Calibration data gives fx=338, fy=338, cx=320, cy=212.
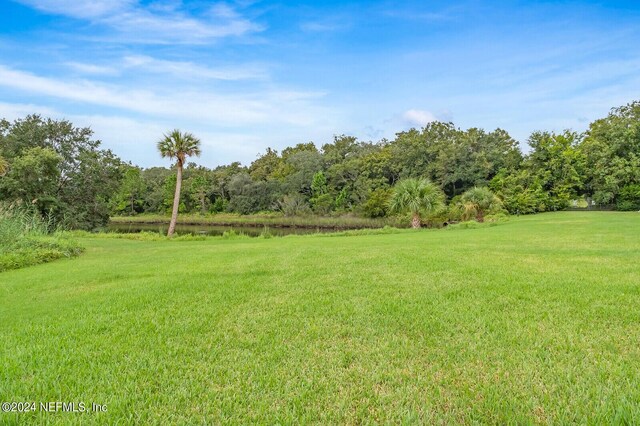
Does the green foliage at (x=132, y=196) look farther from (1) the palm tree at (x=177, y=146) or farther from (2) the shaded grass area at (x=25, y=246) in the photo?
(2) the shaded grass area at (x=25, y=246)

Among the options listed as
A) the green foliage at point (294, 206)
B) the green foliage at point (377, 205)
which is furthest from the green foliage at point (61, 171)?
the green foliage at point (377, 205)

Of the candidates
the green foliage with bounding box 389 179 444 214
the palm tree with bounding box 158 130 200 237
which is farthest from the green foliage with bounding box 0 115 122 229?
the green foliage with bounding box 389 179 444 214

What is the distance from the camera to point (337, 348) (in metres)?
2.98

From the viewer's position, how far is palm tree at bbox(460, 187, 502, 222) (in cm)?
2594

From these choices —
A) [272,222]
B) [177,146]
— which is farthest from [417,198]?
[272,222]

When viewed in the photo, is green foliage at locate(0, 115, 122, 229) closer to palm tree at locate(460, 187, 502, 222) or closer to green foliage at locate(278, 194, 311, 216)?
green foliage at locate(278, 194, 311, 216)

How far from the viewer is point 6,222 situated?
10.9m

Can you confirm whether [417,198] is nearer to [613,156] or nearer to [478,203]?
[478,203]

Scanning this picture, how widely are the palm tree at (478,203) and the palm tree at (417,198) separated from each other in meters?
3.50

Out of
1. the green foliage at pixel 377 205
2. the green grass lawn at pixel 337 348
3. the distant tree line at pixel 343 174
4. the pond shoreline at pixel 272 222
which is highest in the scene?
the distant tree line at pixel 343 174

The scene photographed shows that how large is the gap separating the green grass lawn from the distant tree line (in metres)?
17.6

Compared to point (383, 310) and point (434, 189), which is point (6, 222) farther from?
point (434, 189)

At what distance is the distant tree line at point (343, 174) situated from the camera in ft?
80.6

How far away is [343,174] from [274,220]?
12.0 metres
